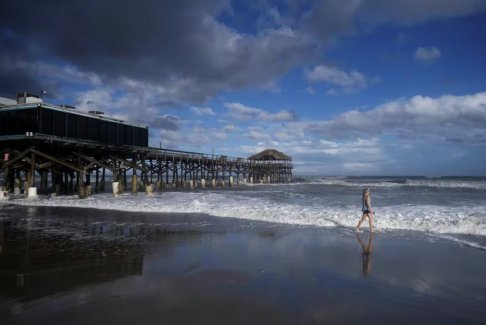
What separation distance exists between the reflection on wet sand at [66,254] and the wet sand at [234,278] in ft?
0.08

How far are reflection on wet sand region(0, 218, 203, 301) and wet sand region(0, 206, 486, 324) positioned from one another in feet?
0.08

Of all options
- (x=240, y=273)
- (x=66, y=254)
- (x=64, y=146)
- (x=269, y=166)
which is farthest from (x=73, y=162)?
(x=269, y=166)

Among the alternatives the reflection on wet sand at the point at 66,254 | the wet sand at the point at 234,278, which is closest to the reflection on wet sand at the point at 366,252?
the wet sand at the point at 234,278

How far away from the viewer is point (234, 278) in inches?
225

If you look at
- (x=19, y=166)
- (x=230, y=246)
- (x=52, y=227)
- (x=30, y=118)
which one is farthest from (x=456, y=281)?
(x=19, y=166)

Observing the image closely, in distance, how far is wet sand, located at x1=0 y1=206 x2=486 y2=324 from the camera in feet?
14.0

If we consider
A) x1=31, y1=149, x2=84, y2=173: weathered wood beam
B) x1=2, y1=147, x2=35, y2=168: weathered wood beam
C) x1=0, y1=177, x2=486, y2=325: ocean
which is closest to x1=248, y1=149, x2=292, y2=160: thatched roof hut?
x1=31, y1=149, x2=84, y2=173: weathered wood beam

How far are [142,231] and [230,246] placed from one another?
334 cm

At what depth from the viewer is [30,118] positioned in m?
23.2

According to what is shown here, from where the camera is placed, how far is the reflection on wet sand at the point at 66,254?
5324 mm

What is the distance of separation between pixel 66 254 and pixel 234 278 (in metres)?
3.76

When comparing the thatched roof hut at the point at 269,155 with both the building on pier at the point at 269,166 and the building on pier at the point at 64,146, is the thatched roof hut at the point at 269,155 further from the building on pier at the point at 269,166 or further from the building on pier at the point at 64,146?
the building on pier at the point at 64,146

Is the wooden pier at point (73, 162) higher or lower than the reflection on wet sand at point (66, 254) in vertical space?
higher

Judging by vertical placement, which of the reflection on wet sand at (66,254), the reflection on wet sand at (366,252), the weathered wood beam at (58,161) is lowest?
the reflection on wet sand at (366,252)
